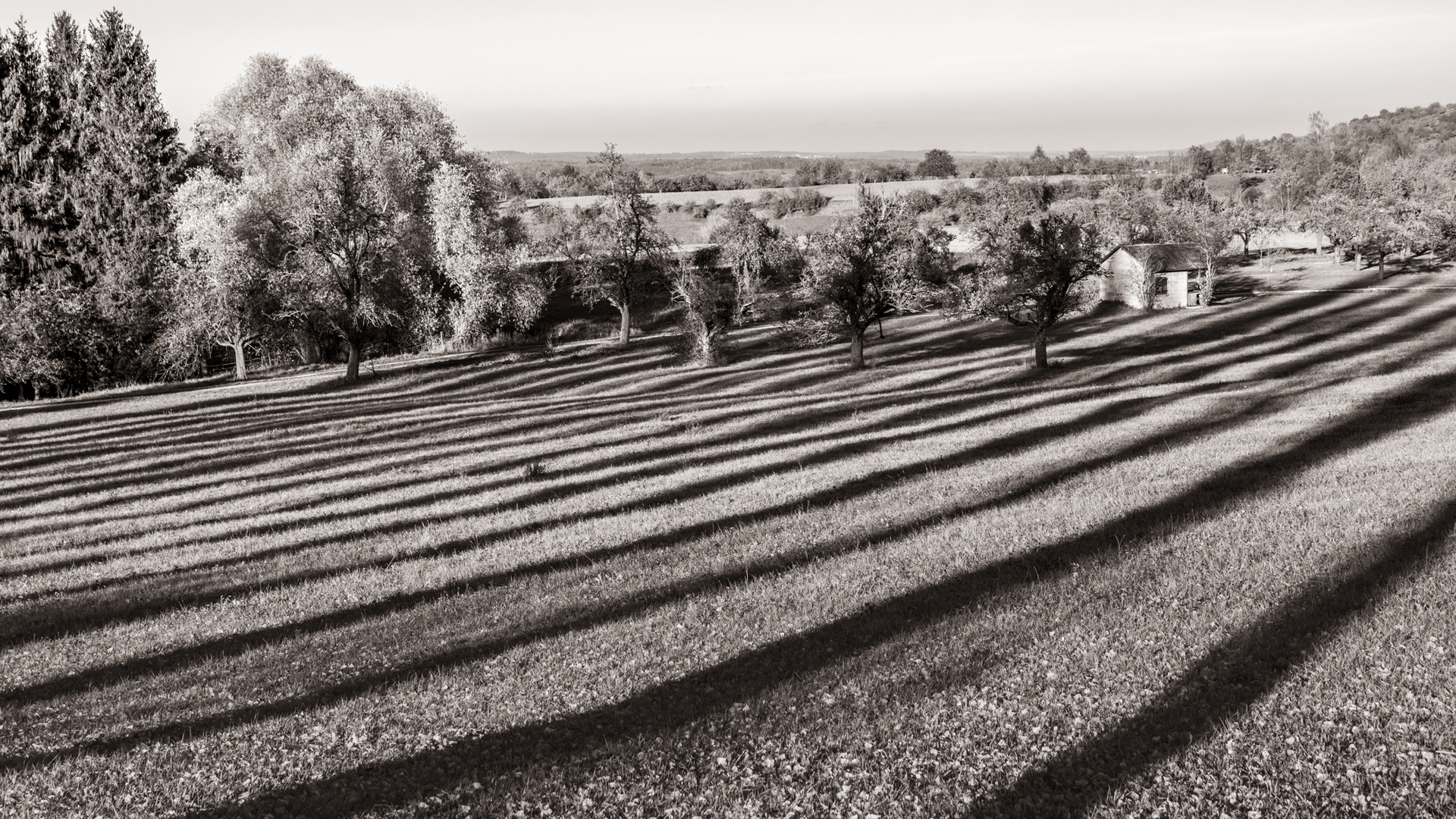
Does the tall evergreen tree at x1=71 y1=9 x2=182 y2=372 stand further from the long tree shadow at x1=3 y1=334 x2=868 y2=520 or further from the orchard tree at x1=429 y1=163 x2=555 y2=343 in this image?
the long tree shadow at x1=3 y1=334 x2=868 y2=520

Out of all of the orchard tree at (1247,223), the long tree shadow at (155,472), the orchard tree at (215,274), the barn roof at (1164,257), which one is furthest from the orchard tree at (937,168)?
the long tree shadow at (155,472)

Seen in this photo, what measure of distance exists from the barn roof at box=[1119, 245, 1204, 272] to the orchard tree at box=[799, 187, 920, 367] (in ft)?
127

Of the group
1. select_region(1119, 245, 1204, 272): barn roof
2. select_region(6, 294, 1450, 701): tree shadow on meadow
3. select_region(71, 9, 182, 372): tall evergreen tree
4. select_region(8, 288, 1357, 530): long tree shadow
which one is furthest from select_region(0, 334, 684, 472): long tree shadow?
select_region(1119, 245, 1204, 272): barn roof

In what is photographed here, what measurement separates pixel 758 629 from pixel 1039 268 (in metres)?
35.8

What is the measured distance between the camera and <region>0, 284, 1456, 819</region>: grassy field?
7.32 m

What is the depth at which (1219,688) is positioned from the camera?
8.65 metres

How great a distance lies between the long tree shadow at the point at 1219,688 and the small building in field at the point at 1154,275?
7278 centimetres

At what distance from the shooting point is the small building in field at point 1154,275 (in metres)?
80.3

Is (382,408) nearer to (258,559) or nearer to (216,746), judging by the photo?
(258,559)

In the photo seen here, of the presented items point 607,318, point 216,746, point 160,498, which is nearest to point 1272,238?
point 607,318

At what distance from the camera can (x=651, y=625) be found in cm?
1103

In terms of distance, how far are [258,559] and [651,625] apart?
25.8 feet

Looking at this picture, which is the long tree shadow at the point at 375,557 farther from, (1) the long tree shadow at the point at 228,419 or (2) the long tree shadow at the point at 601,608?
(1) the long tree shadow at the point at 228,419

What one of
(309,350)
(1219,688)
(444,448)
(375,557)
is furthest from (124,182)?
(1219,688)
